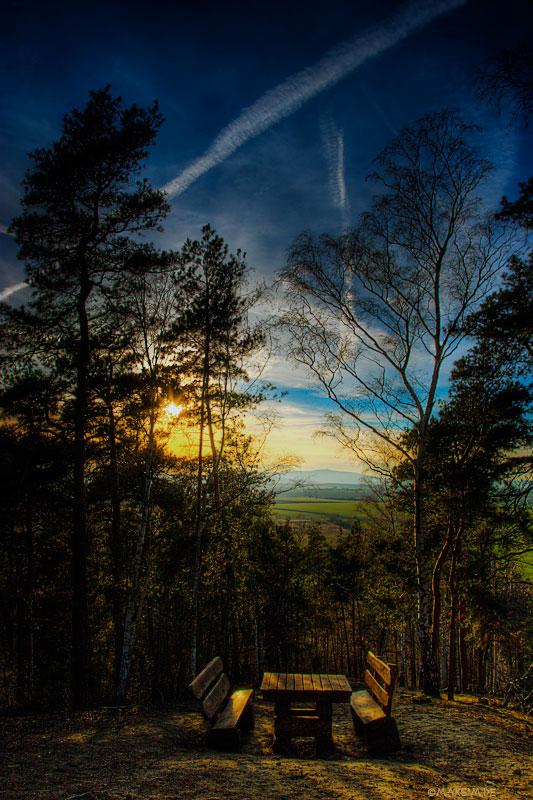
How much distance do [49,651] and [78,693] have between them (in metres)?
10.5

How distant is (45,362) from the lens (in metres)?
9.09

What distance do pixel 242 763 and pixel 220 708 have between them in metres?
1.15

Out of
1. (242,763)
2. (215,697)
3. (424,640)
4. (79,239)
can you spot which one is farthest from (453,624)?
(79,239)

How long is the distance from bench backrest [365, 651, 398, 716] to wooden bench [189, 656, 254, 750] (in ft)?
6.61

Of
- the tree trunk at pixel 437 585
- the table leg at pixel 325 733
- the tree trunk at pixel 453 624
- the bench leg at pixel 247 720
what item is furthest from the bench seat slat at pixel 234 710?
the tree trunk at pixel 453 624

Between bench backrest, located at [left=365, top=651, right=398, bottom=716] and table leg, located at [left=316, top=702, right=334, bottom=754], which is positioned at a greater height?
bench backrest, located at [left=365, top=651, right=398, bottom=716]

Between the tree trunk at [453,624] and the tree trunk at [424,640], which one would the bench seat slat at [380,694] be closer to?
the tree trunk at [424,640]

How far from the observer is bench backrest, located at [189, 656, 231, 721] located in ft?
14.9

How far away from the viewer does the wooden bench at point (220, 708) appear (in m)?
4.70

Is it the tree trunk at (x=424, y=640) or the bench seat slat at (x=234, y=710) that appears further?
the tree trunk at (x=424, y=640)

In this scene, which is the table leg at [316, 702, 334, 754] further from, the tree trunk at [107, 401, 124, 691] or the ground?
the tree trunk at [107, 401, 124, 691]

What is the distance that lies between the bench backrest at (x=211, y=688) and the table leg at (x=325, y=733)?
1453 mm

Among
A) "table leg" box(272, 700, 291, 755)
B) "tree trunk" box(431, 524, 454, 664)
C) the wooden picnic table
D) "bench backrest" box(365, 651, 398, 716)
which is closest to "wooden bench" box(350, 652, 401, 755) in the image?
"bench backrest" box(365, 651, 398, 716)

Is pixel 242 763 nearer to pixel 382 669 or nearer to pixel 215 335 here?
pixel 382 669
